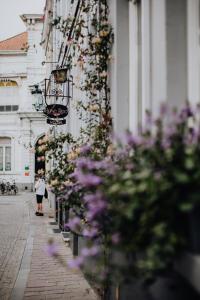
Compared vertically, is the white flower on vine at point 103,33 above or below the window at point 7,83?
below

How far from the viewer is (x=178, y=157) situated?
2.72 meters

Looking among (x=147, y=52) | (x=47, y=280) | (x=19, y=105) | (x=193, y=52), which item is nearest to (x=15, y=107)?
(x=19, y=105)

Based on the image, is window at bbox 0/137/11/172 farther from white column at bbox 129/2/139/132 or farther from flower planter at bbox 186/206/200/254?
flower planter at bbox 186/206/200/254

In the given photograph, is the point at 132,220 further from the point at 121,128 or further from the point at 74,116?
the point at 74,116

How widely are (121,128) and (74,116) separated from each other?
608cm

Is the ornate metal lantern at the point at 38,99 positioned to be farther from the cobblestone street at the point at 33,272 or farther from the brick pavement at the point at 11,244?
the cobblestone street at the point at 33,272

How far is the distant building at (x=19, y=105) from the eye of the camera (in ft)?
125

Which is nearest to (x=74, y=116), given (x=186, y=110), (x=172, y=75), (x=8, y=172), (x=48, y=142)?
(x=48, y=142)

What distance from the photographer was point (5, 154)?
128 ft

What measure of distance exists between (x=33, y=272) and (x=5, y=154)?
31077 mm

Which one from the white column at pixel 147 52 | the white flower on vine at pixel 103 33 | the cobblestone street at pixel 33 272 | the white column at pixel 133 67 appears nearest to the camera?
the white column at pixel 147 52

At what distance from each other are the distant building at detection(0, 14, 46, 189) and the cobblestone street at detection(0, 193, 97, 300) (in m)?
23.8

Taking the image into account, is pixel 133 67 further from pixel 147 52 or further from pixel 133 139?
pixel 133 139

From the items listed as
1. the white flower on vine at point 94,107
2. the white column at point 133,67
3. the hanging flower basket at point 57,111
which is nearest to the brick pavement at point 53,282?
the white column at point 133,67
